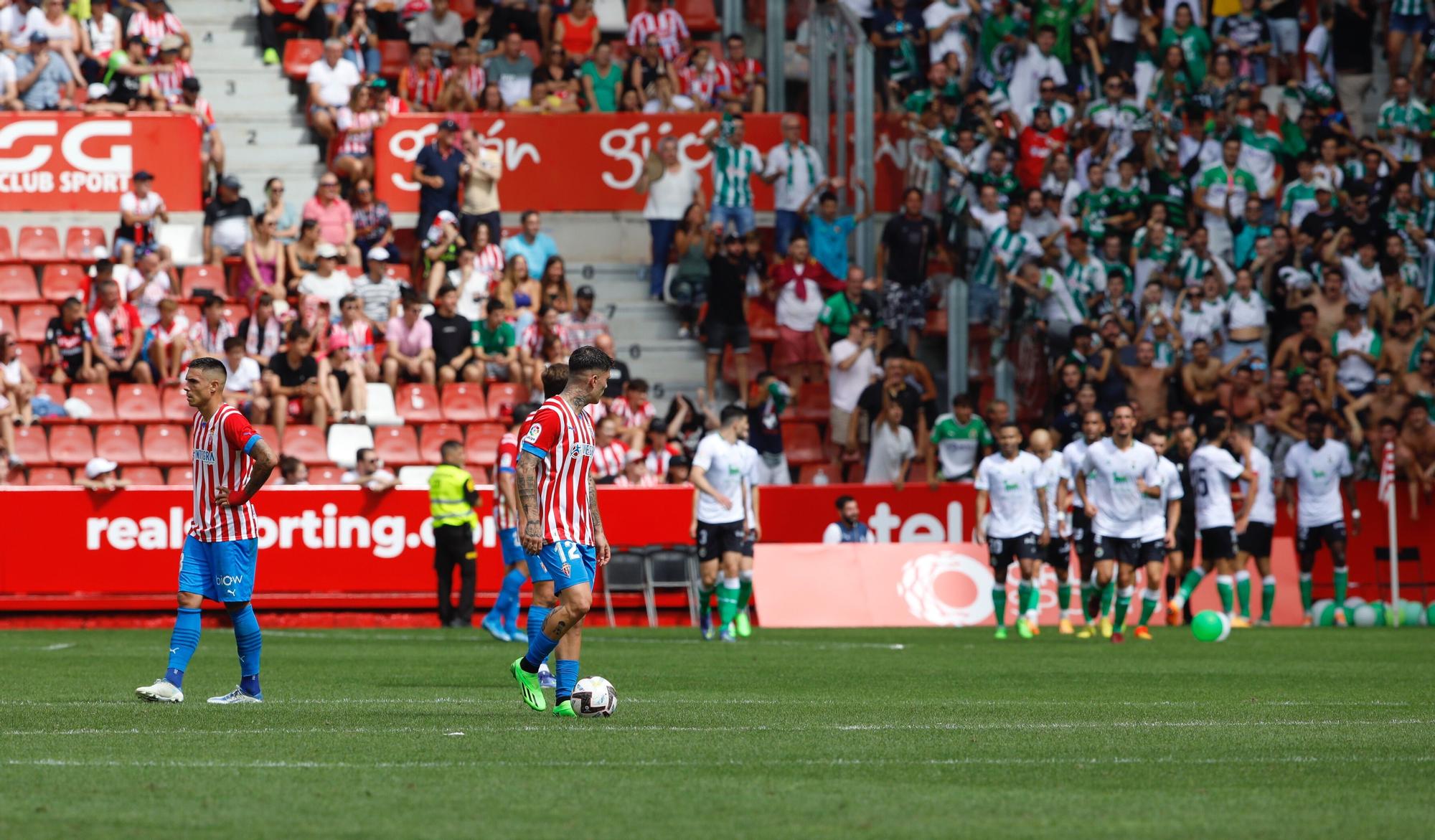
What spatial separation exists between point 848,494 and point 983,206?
14.3 ft

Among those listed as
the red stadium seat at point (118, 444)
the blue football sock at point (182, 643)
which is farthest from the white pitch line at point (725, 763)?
the red stadium seat at point (118, 444)

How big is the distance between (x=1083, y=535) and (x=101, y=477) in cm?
1105

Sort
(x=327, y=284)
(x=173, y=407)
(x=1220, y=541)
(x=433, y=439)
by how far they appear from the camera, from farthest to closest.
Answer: (x=327, y=284) → (x=433, y=439) → (x=173, y=407) → (x=1220, y=541)

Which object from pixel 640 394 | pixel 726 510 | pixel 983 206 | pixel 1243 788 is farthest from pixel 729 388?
pixel 1243 788

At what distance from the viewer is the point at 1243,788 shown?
335 inches

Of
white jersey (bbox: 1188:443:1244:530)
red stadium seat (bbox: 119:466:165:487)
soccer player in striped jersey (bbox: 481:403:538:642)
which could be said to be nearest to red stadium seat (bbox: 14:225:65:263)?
red stadium seat (bbox: 119:466:165:487)

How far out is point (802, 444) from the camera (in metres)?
26.4

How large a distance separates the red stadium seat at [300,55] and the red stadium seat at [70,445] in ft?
→ 24.2

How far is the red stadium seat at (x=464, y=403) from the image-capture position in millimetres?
25172

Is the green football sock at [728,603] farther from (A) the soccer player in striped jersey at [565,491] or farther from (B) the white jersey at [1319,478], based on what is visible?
(A) the soccer player in striped jersey at [565,491]

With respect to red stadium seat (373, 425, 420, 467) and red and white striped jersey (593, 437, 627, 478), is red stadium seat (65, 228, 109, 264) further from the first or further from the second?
red and white striped jersey (593, 437, 627, 478)

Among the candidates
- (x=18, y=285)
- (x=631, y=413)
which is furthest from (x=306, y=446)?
(x=18, y=285)

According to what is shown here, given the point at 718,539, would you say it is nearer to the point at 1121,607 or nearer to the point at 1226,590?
the point at 1121,607

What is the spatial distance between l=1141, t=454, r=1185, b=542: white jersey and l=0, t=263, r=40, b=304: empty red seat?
1400 centimetres
